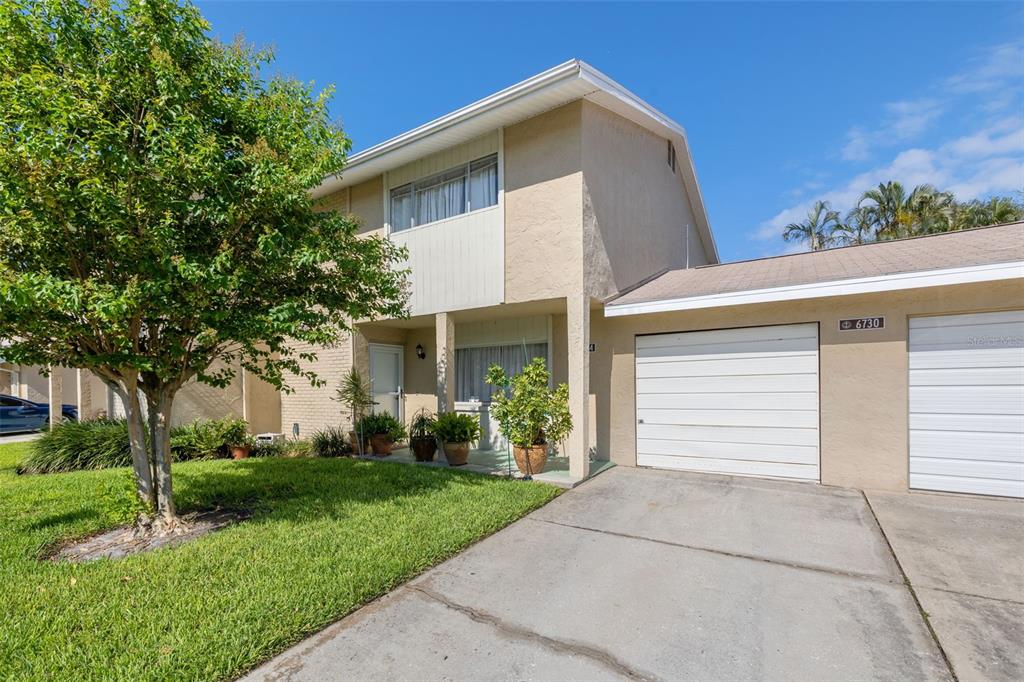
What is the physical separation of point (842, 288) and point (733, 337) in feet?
5.55

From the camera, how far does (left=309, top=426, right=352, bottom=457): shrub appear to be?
33.5 ft

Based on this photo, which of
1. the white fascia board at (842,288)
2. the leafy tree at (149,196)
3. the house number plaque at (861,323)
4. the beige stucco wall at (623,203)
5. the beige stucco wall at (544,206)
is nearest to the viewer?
the leafy tree at (149,196)

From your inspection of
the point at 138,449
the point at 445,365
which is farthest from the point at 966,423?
the point at 138,449

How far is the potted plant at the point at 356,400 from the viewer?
9.90 m

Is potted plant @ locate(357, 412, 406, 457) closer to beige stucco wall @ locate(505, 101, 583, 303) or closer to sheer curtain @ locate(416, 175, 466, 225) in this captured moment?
beige stucco wall @ locate(505, 101, 583, 303)

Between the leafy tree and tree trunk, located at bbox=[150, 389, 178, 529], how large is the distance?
2cm

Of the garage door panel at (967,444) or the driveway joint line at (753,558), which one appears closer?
the driveway joint line at (753,558)

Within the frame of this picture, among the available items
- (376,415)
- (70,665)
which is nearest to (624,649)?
(70,665)

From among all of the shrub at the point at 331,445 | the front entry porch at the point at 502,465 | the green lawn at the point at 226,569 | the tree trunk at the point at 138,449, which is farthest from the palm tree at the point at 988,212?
the tree trunk at the point at 138,449

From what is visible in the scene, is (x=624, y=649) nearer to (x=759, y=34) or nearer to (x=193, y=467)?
(x=193, y=467)

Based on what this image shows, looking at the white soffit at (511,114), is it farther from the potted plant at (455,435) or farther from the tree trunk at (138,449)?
the potted plant at (455,435)

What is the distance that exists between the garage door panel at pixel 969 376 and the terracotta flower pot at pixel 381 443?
9068 mm

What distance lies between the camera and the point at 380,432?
992 centimetres

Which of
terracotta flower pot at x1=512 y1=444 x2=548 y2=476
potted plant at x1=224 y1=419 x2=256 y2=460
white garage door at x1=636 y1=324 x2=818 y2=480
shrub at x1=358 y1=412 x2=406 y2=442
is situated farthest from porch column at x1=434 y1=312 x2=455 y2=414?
potted plant at x1=224 y1=419 x2=256 y2=460
